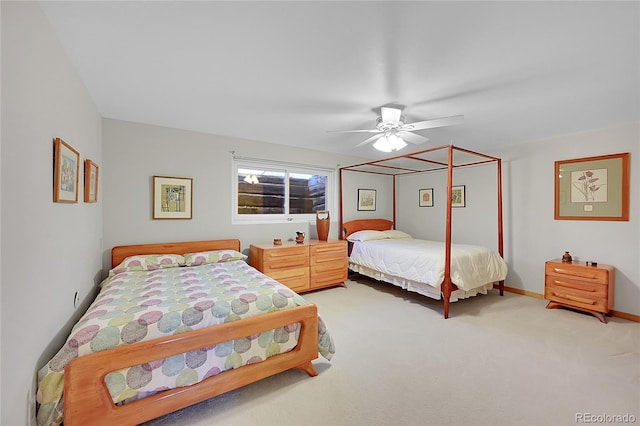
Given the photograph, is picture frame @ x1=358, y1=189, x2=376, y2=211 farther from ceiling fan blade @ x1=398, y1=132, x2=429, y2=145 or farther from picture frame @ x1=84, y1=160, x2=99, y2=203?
picture frame @ x1=84, y1=160, x2=99, y2=203

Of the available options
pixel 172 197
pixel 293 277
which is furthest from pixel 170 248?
pixel 293 277

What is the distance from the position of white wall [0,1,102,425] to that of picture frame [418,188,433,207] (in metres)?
5.03

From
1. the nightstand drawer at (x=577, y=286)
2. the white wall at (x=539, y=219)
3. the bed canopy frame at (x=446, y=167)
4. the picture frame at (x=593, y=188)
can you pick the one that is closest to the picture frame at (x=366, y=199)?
the bed canopy frame at (x=446, y=167)

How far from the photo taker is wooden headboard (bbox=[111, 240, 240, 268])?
9.53ft

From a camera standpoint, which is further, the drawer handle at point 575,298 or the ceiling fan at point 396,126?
the drawer handle at point 575,298

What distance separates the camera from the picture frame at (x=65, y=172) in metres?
1.49

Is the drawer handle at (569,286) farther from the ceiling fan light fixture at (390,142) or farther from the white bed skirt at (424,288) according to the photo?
the ceiling fan light fixture at (390,142)

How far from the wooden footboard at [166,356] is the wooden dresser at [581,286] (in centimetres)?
309

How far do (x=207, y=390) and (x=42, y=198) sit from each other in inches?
55.0

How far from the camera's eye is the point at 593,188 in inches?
126

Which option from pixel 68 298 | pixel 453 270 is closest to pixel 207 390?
pixel 68 298

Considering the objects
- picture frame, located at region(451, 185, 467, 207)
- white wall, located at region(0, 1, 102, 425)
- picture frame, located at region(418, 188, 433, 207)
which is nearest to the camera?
white wall, located at region(0, 1, 102, 425)

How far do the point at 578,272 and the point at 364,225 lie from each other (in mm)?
2923

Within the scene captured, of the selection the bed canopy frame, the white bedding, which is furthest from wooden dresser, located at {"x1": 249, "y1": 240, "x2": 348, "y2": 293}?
the bed canopy frame
